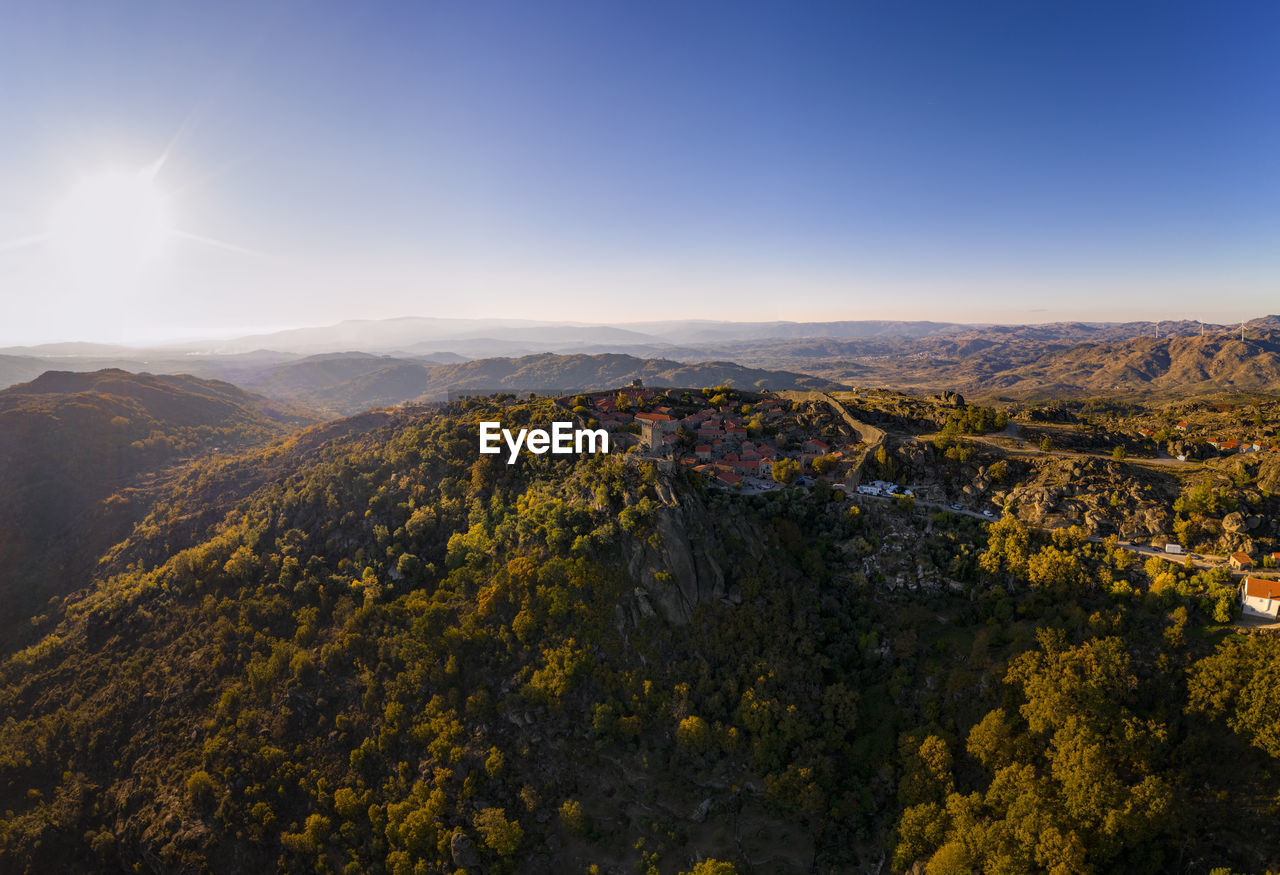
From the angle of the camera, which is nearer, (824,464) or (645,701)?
(645,701)

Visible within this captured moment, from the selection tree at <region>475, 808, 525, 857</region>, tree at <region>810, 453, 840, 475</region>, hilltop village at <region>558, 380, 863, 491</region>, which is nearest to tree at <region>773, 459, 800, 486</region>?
hilltop village at <region>558, 380, 863, 491</region>

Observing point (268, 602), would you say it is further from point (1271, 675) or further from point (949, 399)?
point (949, 399)

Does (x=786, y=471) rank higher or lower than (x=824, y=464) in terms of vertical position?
lower

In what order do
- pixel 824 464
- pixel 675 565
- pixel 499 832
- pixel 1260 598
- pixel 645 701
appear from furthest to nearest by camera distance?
pixel 824 464 → pixel 675 565 → pixel 645 701 → pixel 499 832 → pixel 1260 598

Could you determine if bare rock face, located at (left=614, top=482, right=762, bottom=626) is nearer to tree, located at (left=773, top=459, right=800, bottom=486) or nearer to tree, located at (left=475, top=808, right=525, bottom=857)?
tree, located at (left=773, top=459, right=800, bottom=486)

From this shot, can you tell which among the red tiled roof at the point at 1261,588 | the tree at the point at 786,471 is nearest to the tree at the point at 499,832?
the tree at the point at 786,471

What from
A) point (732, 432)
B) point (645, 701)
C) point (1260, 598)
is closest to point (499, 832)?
point (645, 701)

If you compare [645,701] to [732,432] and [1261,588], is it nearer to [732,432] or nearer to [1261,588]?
[732,432]

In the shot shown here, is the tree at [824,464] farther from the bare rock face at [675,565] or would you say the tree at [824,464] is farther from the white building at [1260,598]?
the white building at [1260,598]
